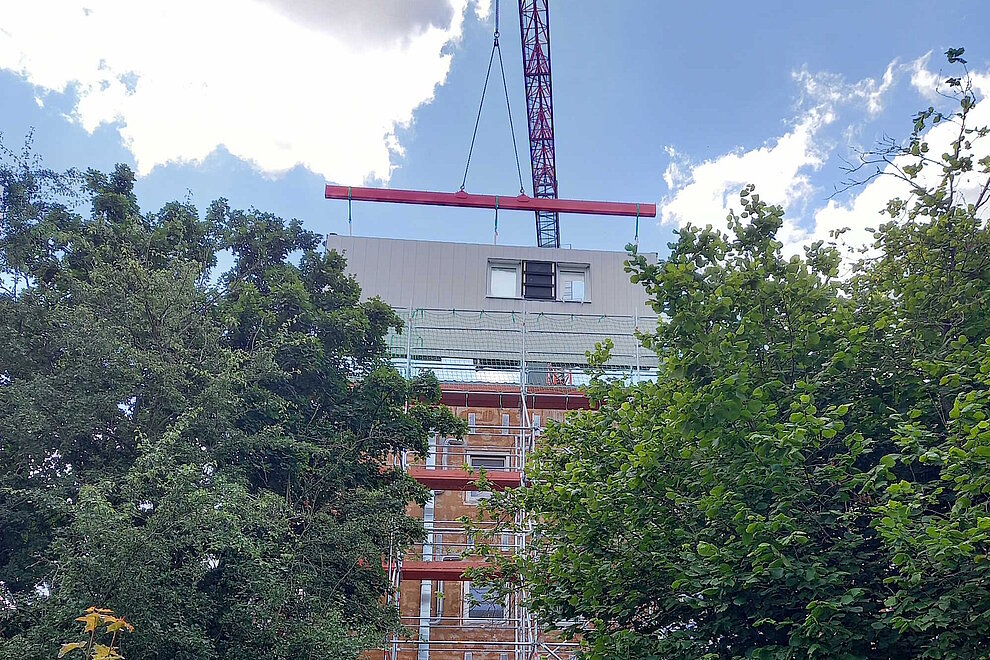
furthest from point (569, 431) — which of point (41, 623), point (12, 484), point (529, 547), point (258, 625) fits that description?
point (12, 484)

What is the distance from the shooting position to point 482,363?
24.0 meters

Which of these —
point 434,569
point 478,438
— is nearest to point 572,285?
point 478,438

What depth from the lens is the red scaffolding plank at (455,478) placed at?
1992 centimetres

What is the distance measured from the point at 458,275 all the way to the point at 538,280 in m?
2.63

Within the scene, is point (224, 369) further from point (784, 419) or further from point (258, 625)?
point (784, 419)

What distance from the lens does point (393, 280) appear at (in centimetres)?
2577

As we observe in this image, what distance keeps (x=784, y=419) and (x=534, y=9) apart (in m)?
39.0

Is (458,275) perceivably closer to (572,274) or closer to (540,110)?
(572,274)

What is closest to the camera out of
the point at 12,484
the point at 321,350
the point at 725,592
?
the point at 725,592

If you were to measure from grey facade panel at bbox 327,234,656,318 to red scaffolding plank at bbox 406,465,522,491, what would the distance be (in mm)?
6613

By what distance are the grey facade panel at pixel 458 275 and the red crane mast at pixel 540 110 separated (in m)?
14.5

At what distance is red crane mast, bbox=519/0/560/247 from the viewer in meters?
43.4

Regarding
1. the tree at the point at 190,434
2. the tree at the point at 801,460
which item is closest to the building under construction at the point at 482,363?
the tree at the point at 190,434

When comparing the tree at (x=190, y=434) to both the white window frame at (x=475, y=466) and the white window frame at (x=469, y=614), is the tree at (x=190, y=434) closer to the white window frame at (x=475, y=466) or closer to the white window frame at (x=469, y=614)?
the white window frame at (x=469, y=614)
